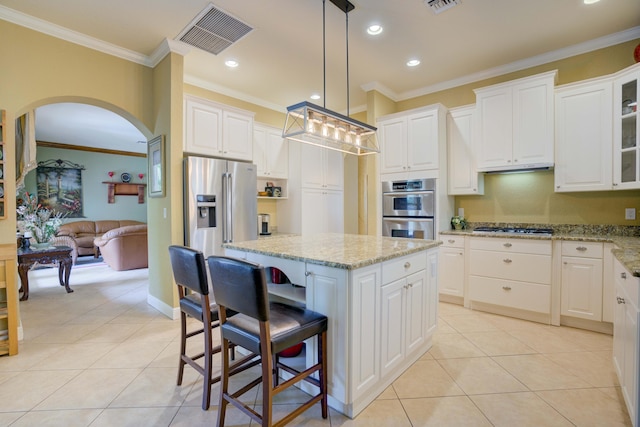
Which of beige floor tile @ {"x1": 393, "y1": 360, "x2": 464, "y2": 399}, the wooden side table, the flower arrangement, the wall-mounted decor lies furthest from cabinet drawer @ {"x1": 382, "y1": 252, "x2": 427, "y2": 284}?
the wall-mounted decor

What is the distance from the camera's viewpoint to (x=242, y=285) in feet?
4.49

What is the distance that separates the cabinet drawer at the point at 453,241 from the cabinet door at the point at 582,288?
950 mm

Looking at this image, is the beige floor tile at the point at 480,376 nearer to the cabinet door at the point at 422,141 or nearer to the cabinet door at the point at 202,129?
the cabinet door at the point at 422,141

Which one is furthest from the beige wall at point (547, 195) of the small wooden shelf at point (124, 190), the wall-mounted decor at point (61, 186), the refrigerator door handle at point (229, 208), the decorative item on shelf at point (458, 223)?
the wall-mounted decor at point (61, 186)

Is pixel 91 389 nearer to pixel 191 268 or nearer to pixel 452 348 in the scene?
pixel 191 268

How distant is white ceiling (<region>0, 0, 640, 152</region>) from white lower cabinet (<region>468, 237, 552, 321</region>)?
2103 mm

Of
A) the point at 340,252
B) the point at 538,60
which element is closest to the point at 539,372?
the point at 340,252

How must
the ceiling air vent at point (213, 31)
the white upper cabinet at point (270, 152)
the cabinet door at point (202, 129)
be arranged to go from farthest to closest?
the white upper cabinet at point (270, 152)
the cabinet door at point (202, 129)
the ceiling air vent at point (213, 31)

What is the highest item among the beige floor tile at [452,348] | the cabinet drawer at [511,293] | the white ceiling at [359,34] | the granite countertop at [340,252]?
the white ceiling at [359,34]

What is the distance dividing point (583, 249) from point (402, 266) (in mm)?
2104

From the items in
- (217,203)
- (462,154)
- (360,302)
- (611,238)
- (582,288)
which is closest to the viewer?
(360,302)

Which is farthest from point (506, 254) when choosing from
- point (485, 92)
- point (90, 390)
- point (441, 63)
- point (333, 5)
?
point (90, 390)

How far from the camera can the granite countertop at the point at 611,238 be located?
168 cm

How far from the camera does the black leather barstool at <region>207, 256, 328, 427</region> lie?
4.41 feet
